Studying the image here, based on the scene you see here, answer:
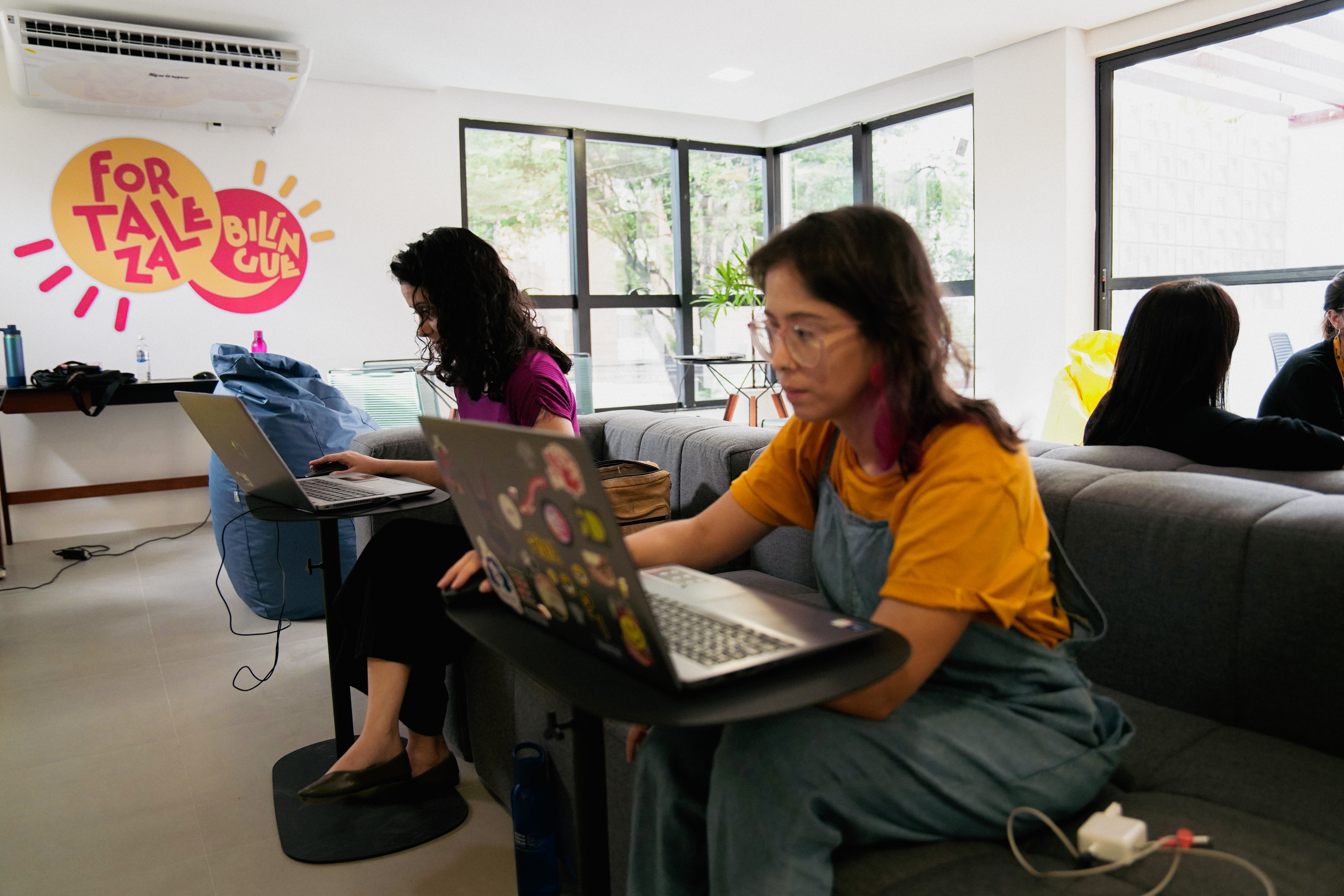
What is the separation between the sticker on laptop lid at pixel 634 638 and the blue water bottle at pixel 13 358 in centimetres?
476

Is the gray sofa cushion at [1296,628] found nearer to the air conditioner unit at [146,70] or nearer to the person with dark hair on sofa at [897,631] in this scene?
the person with dark hair on sofa at [897,631]

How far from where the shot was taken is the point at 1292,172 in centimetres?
461

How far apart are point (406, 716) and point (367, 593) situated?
0.27 meters

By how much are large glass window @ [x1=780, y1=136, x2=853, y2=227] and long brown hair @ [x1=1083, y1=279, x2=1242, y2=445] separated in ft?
15.5

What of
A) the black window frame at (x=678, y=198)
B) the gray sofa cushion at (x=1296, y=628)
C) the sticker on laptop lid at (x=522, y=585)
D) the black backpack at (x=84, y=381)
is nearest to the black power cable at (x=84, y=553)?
the black backpack at (x=84, y=381)

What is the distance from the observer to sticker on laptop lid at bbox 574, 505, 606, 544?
0.77 metres

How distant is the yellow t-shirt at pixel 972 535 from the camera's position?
0.97 m

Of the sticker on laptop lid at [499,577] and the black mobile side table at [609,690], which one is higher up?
the sticker on laptop lid at [499,577]

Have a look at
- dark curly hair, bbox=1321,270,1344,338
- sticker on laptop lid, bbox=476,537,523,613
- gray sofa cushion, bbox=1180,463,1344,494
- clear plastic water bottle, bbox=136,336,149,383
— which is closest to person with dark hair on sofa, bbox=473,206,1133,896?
sticker on laptop lid, bbox=476,537,523,613

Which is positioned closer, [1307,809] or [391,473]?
[1307,809]

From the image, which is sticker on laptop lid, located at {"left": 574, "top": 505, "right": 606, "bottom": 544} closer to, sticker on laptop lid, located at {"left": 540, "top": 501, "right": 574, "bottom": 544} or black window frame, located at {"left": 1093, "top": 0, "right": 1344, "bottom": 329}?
sticker on laptop lid, located at {"left": 540, "top": 501, "right": 574, "bottom": 544}

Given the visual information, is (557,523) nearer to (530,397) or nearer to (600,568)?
(600,568)

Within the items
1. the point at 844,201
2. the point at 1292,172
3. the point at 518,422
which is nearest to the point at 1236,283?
the point at 1292,172

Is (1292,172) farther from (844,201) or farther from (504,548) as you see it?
(504,548)
